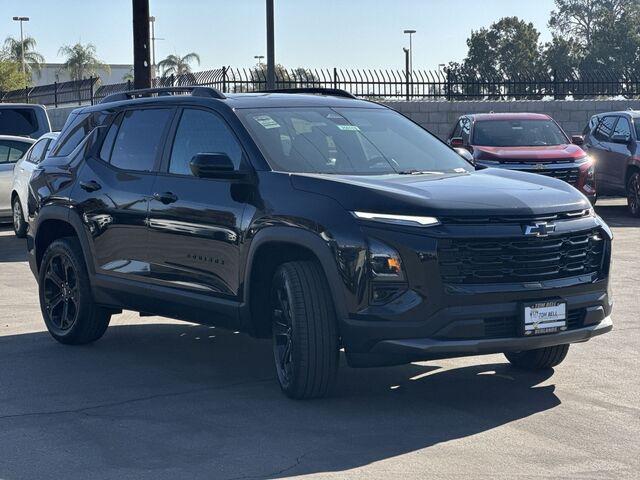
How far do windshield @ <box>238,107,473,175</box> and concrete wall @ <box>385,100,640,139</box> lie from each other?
67.5 ft

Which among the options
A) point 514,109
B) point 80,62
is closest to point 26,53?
point 80,62

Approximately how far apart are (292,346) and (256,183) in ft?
3.49

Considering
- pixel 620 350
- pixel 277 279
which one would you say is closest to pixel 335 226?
pixel 277 279

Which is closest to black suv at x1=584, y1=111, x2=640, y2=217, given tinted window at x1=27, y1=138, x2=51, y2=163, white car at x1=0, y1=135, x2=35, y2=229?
tinted window at x1=27, y1=138, x2=51, y2=163

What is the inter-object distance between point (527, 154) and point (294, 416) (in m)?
12.6

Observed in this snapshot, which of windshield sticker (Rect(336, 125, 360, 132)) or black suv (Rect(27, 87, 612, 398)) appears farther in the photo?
windshield sticker (Rect(336, 125, 360, 132))

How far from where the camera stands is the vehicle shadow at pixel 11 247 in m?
16.1

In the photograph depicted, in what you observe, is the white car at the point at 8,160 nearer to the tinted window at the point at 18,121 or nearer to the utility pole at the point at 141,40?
the tinted window at the point at 18,121

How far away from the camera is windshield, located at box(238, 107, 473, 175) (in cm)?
788

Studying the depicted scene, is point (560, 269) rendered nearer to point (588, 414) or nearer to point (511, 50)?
point (588, 414)

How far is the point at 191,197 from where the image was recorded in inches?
321

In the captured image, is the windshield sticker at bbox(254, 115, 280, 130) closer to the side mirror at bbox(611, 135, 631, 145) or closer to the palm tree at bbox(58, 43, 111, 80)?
the side mirror at bbox(611, 135, 631, 145)

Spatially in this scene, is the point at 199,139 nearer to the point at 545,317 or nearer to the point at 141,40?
the point at 545,317

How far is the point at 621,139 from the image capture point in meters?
20.8
